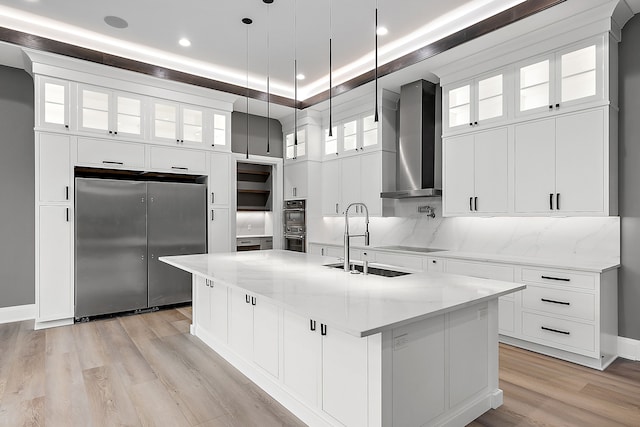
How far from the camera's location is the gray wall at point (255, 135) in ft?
19.4

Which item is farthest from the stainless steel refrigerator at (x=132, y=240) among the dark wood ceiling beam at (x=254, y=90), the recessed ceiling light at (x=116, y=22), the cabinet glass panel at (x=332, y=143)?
the cabinet glass panel at (x=332, y=143)

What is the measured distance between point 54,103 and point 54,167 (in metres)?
0.71

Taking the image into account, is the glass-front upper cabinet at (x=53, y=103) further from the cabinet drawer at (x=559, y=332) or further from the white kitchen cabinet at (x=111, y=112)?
the cabinet drawer at (x=559, y=332)

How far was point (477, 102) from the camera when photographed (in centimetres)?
394

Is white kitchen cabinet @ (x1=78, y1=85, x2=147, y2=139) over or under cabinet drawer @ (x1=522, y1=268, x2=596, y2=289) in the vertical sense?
over

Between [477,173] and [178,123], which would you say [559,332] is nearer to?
[477,173]

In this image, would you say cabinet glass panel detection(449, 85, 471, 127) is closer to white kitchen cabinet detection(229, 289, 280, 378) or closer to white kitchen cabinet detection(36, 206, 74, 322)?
white kitchen cabinet detection(229, 289, 280, 378)

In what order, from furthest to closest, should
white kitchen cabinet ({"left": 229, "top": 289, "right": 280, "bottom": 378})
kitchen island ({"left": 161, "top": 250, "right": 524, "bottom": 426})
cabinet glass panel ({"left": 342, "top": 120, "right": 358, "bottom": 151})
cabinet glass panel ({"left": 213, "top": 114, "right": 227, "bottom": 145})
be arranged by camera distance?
cabinet glass panel ({"left": 342, "top": 120, "right": 358, "bottom": 151}) < cabinet glass panel ({"left": 213, "top": 114, "right": 227, "bottom": 145}) < white kitchen cabinet ({"left": 229, "top": 289, "right": 280, "bottom": 378}) < kitchen island ({"left": 161, "top": 250, "right": 524, "bottom": 426})

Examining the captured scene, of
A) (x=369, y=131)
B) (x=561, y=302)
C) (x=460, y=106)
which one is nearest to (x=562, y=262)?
(x=561, y=302)

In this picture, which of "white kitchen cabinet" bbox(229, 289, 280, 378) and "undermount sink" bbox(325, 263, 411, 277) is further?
"undermount sink" bbox(325, 263, 411, 277)

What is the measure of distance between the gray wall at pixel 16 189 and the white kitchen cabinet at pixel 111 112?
69 centimetres

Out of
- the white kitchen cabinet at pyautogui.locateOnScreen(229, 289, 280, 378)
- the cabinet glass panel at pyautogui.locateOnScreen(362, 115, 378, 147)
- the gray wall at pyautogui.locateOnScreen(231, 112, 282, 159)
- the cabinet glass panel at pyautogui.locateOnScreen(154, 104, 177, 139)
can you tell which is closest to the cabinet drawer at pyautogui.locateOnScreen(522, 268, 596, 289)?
the white kitchen cabinet at pyautogui.locateOnScreen(229, 289, 280, 378)

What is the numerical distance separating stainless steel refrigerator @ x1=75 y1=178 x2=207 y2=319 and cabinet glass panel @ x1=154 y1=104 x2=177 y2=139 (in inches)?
25.8

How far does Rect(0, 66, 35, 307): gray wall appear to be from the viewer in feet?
13.9
